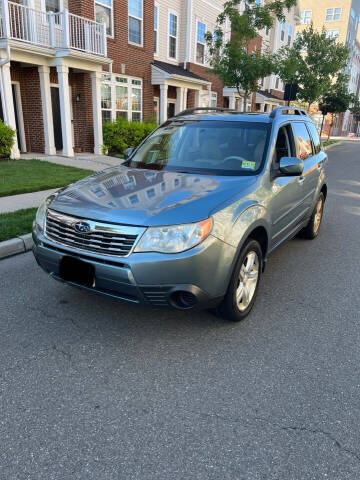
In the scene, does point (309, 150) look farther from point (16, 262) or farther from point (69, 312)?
point (16, 262)

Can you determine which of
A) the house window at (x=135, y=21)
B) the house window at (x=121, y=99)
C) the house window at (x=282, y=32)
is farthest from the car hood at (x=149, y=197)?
the house window at (x=282, y=32)

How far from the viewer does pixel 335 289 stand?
4.38m

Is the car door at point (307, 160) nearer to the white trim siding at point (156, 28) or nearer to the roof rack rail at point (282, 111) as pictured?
the roof rack rail at point (282, 111)

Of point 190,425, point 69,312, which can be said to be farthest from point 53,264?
point 190,425

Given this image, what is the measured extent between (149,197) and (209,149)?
1280 mm

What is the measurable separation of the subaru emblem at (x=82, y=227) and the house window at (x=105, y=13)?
45.4 ft

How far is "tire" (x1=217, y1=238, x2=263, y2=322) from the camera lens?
10.5ft

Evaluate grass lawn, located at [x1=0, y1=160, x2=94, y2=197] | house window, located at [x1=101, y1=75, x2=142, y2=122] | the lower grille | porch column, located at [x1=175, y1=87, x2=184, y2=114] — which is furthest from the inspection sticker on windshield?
porch column, located at [x1=175, y1=87, x2=184, y2=114]

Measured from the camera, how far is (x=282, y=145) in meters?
4.25

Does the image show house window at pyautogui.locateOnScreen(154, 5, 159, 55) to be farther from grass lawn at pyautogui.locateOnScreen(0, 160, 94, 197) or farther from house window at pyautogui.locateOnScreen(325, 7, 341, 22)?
house window at pyautogui.locateOnScreen(325, 7, 341, 22)

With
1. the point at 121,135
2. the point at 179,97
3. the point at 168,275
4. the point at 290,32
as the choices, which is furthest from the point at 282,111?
the point at 290,32

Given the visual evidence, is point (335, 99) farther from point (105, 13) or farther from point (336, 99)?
point (105, 13)

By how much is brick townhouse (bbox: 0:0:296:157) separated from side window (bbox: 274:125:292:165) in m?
9.94

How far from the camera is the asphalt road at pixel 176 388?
2.10 meters
